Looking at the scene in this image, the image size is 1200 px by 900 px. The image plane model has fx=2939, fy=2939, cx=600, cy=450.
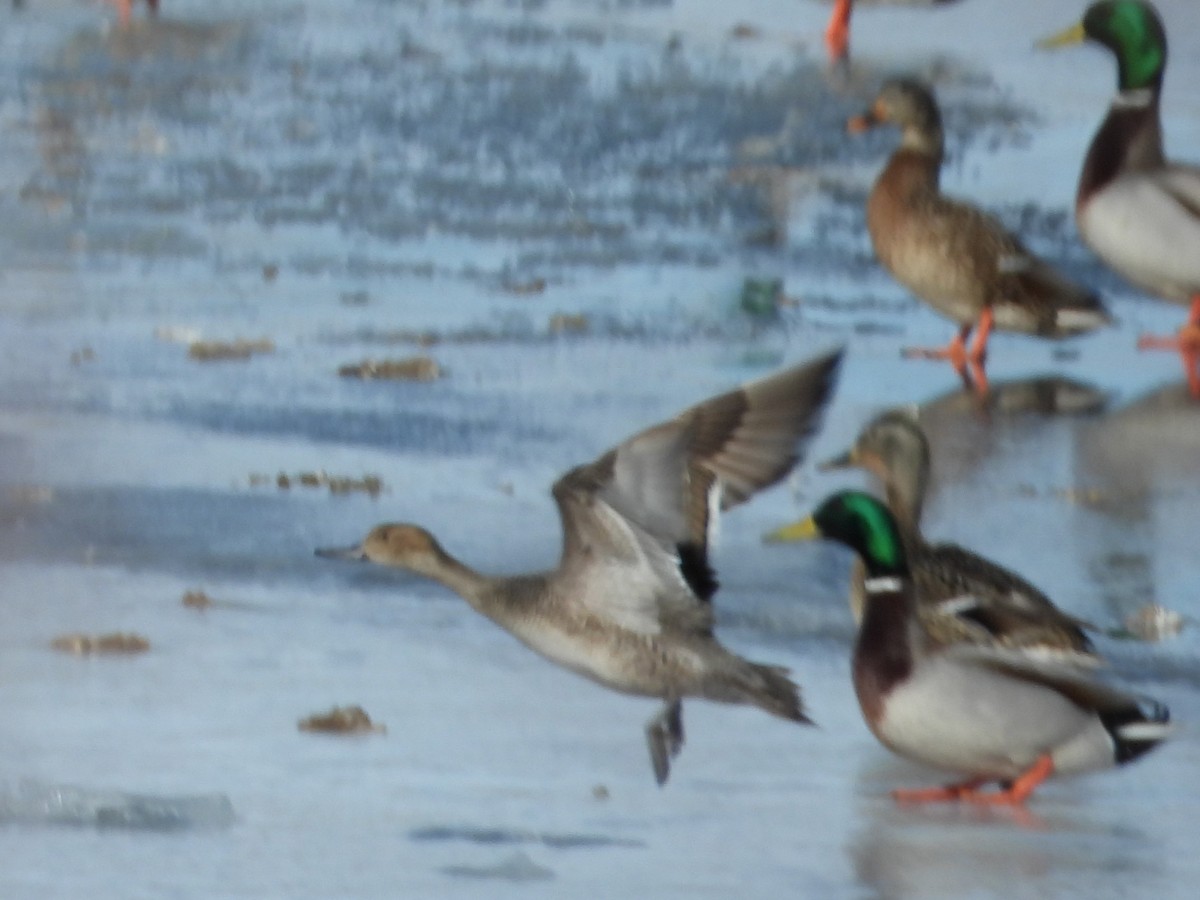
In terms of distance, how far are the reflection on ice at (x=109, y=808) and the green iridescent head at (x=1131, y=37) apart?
5.58 metres

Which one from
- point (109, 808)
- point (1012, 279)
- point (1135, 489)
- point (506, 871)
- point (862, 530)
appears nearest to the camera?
point (506, 871)

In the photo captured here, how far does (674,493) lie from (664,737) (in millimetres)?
429

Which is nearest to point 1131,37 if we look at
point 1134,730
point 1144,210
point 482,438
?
point 1144,210

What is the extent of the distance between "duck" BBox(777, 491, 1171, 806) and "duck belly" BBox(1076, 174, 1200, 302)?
393cm

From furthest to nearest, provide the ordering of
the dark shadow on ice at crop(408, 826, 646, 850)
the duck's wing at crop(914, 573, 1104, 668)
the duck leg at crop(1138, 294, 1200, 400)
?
1. the duck leg at crop(1138, 294, 1200, 400)
2. the duck's wing at crop(914, 573, 1104, 668)
3. the dark shadow on ice at crop(408, 826, 646, 850)

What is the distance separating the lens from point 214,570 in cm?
609

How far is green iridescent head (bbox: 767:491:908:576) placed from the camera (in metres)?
4.81

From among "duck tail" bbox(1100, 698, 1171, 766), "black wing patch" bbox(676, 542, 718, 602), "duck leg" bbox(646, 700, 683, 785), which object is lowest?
"duck leg" bbox(646, 700, 683, 785)

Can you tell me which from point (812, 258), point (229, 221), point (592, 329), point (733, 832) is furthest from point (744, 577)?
point (229, 221)

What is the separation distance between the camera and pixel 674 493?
185 inches

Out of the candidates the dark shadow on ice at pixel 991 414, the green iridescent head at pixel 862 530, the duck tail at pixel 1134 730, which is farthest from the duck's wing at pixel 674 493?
the dark shadow on ice at pixel 991 414

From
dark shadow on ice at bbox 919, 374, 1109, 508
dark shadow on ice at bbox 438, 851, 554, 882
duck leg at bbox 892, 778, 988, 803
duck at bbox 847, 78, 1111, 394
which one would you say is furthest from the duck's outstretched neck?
duck at bbox 847, 78, 1111, 394

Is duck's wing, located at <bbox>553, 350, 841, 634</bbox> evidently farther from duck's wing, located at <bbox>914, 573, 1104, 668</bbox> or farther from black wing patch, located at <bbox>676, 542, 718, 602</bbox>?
duck's wing, located at <bbox>914, 573, 1104, 668</bbox>

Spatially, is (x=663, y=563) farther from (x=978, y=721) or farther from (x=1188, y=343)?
(x=1188, y=343)
